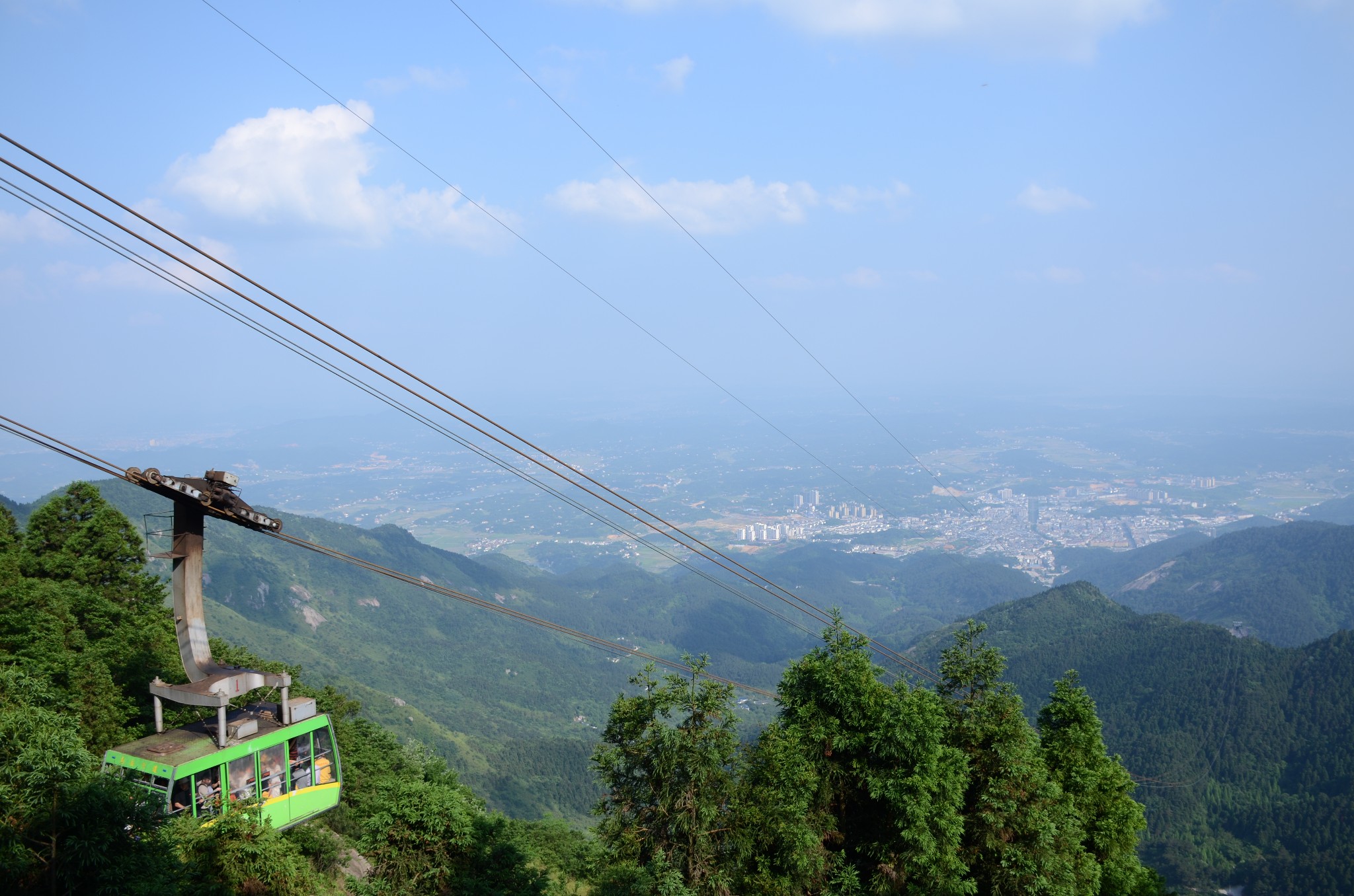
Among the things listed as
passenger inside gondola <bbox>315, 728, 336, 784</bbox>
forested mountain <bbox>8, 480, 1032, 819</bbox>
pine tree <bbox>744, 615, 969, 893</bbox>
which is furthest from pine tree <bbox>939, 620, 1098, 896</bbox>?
forested mountain <bbox>8, 480, 1032, 819</bbox>

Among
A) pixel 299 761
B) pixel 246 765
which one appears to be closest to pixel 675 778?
pixel 299 761

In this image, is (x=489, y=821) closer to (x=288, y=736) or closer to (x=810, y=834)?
(x=288, y=736)

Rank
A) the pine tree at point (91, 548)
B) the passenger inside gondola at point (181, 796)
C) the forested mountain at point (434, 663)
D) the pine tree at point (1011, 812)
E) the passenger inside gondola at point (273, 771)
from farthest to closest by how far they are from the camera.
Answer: the forested mountain at point (434, 663)
the pine tree at point (91, 548)
the pine tree at point (1011, 812)
the passenger inside gondola at point (273, 771)
the passenger inside gondola at point (181, 796)

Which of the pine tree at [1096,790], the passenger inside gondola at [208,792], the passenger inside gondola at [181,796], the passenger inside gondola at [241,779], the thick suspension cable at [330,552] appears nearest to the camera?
the thick suspension cable at [330,552]

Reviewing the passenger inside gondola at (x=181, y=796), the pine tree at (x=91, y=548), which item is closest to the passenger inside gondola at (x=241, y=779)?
the passenger inside gondola at (x=181, y=796)

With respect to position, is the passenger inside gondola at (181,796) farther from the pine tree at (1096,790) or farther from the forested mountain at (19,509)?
the forested mountain at (19,509)

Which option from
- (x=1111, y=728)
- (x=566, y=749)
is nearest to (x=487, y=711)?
(x=566, y=749)

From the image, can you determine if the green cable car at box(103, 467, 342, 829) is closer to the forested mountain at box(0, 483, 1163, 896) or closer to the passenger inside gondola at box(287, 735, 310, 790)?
Result: the passenger inside gondola at box(287, 735, 310, 790)
